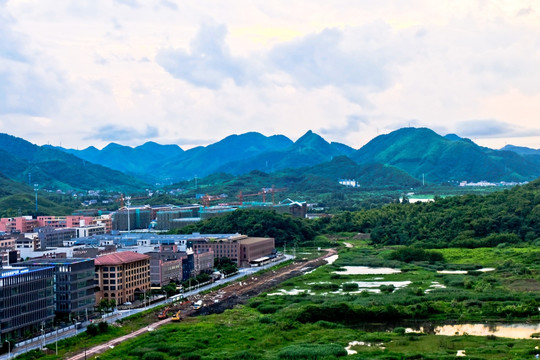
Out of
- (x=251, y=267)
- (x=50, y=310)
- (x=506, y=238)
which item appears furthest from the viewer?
(x=506, y=238)

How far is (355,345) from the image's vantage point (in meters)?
38.9

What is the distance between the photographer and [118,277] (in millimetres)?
53156

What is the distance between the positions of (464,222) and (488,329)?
5620 cm

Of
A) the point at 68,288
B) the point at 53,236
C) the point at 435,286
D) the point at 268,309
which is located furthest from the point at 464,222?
the point at 68,288

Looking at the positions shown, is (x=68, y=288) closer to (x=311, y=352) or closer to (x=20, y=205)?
(x=311, y=352)

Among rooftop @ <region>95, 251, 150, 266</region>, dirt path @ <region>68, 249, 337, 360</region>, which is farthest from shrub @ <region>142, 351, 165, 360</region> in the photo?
rooftop @ <region>95, 251, 150, 266</region>

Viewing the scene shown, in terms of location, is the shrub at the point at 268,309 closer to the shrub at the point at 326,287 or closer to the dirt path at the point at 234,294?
the dirt path at the point at 234,294

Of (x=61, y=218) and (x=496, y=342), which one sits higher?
(x=61, y=218)

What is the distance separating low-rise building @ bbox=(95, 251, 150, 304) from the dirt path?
184 inches

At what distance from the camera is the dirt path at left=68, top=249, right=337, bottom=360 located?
3982 centimetres

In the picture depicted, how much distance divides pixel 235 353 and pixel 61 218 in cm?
8337

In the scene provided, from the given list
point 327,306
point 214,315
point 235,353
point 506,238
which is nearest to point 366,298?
point 327,306

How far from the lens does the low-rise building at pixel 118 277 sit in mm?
52875

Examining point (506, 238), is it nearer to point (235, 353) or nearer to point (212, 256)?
point (212, 256)
